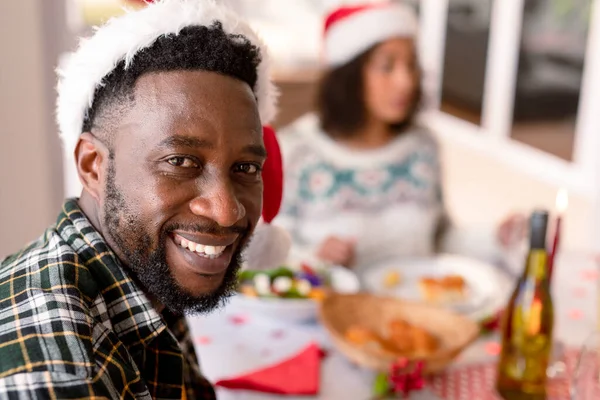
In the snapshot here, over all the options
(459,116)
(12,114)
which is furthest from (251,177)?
(459,116)

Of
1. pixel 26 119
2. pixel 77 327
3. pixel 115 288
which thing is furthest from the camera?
pixel 26 119

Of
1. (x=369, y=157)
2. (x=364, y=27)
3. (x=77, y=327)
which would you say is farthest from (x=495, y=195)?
(x=77, y=327)

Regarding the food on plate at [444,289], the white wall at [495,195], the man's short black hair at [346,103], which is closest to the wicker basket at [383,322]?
the food on plate at [444,289]

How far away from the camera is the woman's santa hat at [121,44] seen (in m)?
0.67

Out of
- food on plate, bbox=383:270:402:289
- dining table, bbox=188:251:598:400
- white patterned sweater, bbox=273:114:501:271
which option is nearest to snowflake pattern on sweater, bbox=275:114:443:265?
white patterned sweater, bbox=273:114:501:271

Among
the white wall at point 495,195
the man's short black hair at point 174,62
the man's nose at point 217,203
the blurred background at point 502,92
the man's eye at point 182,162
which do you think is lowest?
the white wall at point 495,195

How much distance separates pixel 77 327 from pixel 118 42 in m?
0.30

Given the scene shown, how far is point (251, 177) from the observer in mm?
714

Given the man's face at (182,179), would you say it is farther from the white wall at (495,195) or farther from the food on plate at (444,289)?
the white wall at (495,195)

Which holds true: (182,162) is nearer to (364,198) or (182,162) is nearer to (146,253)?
(146,253)

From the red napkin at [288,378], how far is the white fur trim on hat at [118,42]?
48 cm

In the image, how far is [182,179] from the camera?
2.15ft

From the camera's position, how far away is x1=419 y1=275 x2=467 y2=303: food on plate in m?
1.31

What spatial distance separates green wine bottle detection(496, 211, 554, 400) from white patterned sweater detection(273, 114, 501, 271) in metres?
0.73
